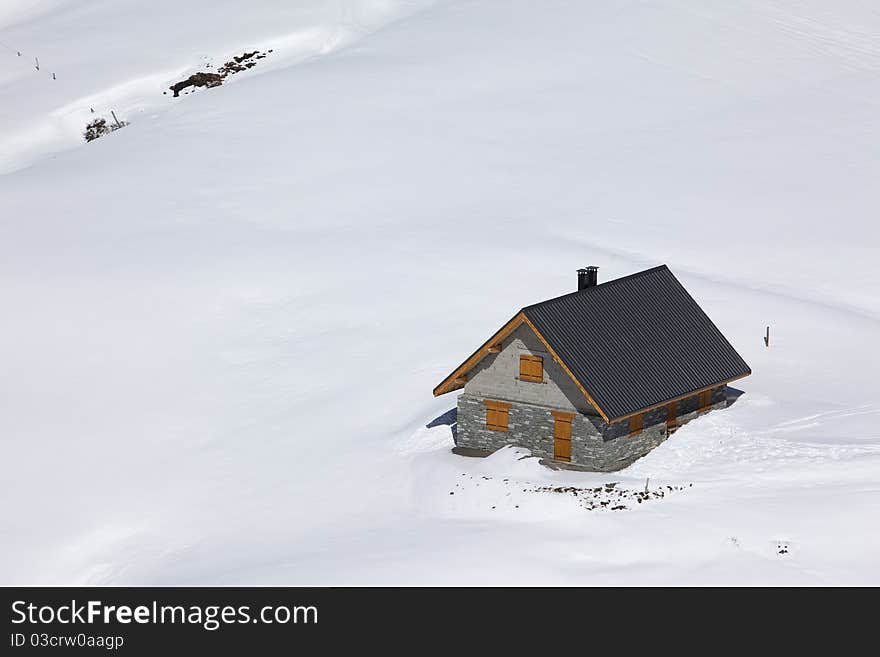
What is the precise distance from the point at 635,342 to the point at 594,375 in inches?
91.8

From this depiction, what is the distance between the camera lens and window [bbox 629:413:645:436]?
146ft

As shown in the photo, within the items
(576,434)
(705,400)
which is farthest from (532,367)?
(705,400)

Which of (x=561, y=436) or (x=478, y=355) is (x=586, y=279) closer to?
(x=478, y=355)

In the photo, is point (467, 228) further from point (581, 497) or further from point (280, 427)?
point (581, 497)

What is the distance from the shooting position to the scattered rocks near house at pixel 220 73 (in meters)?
90.6

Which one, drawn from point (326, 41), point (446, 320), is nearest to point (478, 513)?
point (446, 320)

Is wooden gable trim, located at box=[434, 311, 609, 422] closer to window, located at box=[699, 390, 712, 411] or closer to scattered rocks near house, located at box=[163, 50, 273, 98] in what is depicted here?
window, located at box=[699, 390, 712, 411]

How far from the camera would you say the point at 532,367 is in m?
44.4

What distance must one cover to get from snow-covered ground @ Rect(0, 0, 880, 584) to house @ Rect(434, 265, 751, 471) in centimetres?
94

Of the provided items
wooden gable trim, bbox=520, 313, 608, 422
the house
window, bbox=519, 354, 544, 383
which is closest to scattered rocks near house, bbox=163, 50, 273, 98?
the house

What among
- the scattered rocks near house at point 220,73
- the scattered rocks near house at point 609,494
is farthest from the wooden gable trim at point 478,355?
the scattered rocks near house at point 220,73

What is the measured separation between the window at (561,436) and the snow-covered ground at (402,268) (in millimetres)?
905

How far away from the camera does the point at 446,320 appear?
192 feet
